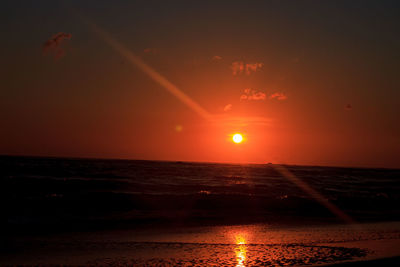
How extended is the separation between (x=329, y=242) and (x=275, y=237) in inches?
70.4

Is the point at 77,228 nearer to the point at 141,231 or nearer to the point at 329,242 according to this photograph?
the point at 141,231

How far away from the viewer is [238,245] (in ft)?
38.0

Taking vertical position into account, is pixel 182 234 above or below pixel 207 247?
below

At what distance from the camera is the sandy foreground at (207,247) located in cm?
934

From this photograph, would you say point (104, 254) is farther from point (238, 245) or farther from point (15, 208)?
point (15, 208)

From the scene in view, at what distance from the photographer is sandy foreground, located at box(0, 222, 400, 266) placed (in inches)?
368

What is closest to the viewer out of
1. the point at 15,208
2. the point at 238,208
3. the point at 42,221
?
the point at 42,221

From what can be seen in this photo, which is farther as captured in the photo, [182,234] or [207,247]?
[182,234]

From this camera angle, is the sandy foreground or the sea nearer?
the sandy foreground

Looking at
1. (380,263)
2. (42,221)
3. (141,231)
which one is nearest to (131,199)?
(42,221)

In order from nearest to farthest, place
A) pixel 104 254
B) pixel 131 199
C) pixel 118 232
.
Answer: pixel 104 254 < pixel 118 232 < pixel 131 199

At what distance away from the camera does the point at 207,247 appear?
1112 cm

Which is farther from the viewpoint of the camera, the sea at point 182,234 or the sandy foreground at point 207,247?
the sea at point 182,234

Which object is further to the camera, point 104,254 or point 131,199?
point 131,199
